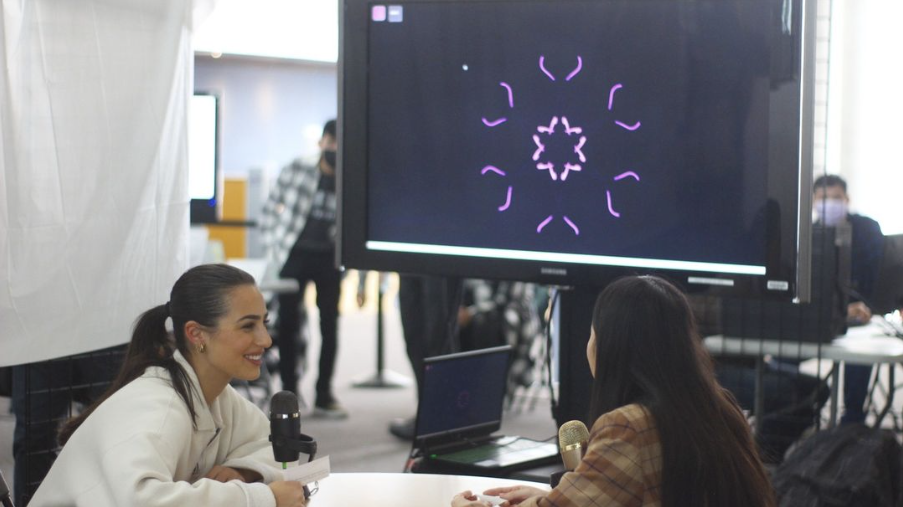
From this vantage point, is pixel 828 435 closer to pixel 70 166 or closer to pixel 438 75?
pixel 438 75

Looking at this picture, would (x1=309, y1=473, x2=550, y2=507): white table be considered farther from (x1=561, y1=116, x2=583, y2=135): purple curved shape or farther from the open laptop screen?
(x1=561, y1=116, x2=583, y2=135): purple curved shape

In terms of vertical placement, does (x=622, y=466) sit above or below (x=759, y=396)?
above

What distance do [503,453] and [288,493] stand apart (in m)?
1.19

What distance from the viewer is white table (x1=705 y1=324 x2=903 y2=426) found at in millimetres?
3943

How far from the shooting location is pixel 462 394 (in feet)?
10.3

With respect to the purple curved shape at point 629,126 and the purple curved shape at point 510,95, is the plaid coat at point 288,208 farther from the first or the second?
the purple curved shape at point 629,126

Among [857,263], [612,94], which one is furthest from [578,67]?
[857,263]

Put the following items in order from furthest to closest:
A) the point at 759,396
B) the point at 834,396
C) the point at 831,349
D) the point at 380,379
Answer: the point at 380,379
the point at 759,396
the point at 834,396
the point at 831,349

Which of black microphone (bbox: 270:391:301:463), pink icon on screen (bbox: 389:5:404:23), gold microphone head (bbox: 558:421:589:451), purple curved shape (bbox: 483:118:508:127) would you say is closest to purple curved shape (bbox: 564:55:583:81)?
purple curved shape (bbox: 483:118:508:127)

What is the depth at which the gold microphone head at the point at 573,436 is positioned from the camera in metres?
1.96

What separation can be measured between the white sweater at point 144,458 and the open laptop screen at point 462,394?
2.87 ft

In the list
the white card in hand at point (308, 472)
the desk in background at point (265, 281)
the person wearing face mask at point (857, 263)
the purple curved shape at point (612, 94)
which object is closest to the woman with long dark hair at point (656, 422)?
the white card in hand at point (308, 472)

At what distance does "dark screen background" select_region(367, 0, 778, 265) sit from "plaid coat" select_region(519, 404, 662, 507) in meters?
1.02

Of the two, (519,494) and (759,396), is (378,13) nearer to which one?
(519,494)
